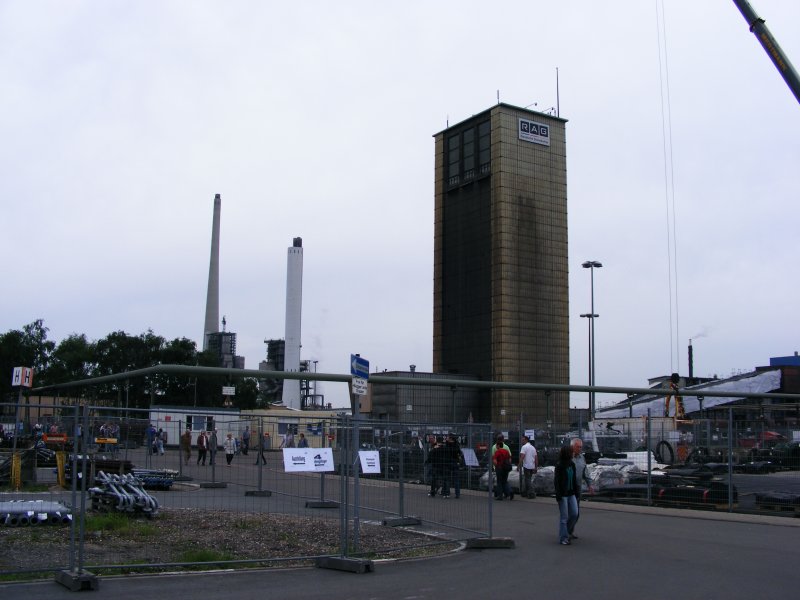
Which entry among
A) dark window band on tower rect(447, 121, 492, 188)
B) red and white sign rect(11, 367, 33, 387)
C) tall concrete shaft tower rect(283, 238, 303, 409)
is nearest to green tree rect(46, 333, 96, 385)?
tall concrete shaft tower rect(283, 238, 303, 409)

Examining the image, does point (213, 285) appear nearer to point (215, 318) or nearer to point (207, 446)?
point (215, 318)

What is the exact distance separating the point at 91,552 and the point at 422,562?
4787 millimetres

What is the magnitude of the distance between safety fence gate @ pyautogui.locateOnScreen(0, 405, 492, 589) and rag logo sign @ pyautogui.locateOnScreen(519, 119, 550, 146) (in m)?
67.1

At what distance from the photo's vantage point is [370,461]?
13.6 metres

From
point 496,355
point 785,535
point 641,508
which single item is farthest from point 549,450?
point 496,355

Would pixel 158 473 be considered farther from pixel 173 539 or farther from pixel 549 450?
pixel 549 450

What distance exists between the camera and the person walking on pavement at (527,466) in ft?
77.3

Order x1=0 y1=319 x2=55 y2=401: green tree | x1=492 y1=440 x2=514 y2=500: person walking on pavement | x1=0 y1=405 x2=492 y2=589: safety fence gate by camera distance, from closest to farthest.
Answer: x1=0 y1=405 x2=492 y2=589: safety fence gate → x1=492 y1=440 x2=514 y2=500: person walking on pavement → x1=0 y1=319 x2=55 y2=401: green tree

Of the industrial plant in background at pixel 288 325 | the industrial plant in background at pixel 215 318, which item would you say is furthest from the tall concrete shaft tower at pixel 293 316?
the industrial plant in background at pixel 215 318

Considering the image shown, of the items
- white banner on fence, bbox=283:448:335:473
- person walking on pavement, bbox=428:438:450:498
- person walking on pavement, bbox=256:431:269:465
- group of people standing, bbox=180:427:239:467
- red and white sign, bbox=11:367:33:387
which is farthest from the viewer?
red and white sign, bbox=11:367:33:387

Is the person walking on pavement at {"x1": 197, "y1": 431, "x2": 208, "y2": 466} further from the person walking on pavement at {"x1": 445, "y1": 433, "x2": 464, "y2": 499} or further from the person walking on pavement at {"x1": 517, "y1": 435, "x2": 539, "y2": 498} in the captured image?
the person walking on pavement at {"x1": 517, "y1": 435, "x2": 539, "y2": 498}

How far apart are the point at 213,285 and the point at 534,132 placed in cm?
5079

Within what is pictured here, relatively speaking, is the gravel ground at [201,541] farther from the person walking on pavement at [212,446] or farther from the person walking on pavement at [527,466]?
the person walking on pavement at [527,466]

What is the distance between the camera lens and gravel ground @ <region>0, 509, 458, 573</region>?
1163 cm
